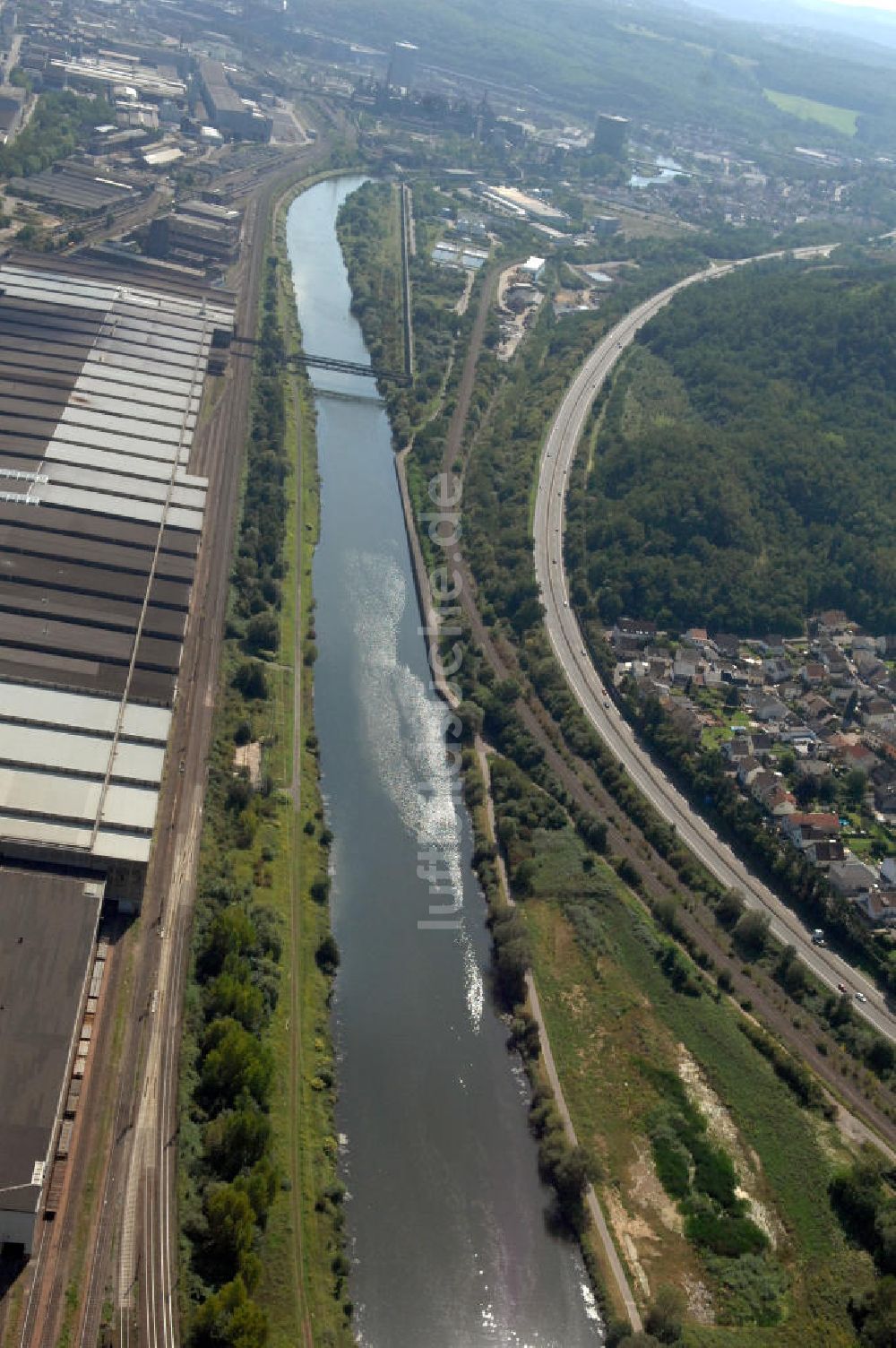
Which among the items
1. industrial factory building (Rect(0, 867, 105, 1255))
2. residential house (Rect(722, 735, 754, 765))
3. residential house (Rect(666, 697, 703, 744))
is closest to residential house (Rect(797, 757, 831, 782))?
residential house (Rect(722, 735, 754, 765))

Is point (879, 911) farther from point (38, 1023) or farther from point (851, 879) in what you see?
point (38, 1023)

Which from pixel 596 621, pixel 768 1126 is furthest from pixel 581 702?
pixel 768 1126

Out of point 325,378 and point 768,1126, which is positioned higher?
point 325,378

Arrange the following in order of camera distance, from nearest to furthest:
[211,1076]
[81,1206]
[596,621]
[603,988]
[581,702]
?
[81,1206], [211,1076], [603,988], [581,702], [596,621]

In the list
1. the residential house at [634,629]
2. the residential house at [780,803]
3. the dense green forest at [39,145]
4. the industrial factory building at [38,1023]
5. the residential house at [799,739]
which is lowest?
the industrial factory building at [38,1023]

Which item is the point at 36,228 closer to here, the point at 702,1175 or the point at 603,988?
the point at 603,988

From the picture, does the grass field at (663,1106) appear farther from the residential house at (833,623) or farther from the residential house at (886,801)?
the residential house at (833,623)

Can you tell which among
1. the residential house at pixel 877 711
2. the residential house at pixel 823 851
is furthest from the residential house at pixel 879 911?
the residential house at pixel 877 711

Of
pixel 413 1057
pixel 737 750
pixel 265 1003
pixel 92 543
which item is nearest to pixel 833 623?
pixel 737 750
